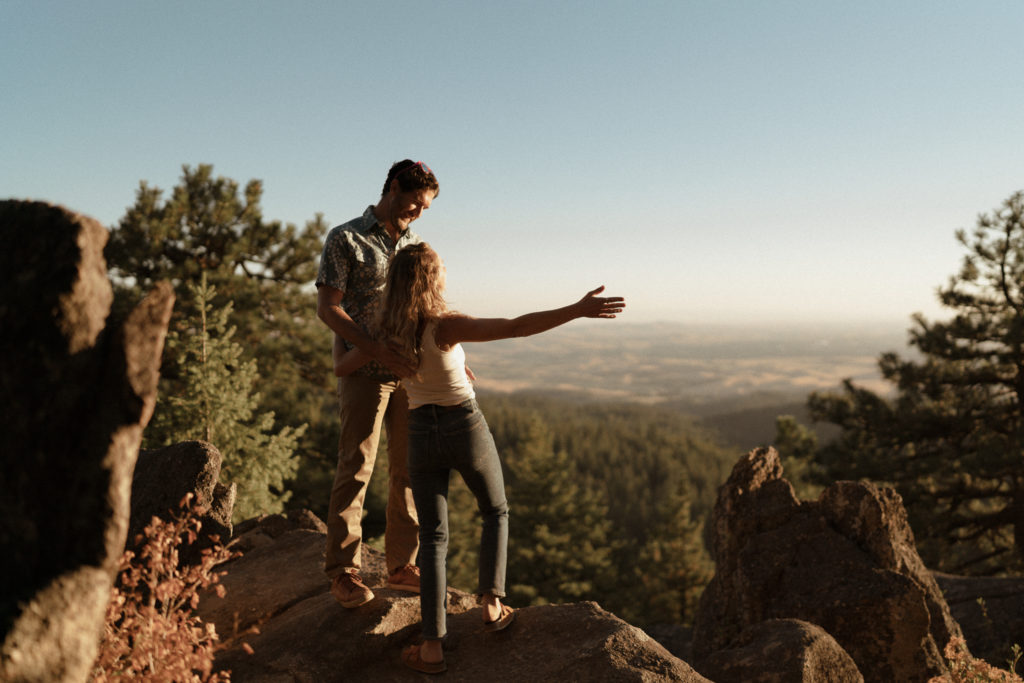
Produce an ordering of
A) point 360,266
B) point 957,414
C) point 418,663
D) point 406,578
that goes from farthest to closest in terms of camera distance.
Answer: point 957,414
point 406,578
point 360,266
point 418,663

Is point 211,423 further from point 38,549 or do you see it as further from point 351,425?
point 38,549

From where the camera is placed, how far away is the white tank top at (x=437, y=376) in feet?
12.1

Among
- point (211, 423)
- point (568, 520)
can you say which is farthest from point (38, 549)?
point (568, 520)

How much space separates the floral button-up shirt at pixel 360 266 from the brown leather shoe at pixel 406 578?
1.55m

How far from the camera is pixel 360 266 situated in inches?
166

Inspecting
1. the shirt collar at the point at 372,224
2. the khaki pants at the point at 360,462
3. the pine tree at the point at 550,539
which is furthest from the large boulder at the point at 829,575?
the pine tree at the point at 550,539

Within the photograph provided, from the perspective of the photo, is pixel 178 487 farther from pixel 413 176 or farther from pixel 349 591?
pixel 413 176

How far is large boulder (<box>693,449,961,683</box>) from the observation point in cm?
658

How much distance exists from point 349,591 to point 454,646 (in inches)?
34.3

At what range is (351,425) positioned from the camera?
14.3 feet

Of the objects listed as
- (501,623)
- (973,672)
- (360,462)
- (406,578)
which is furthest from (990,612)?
(360,462)

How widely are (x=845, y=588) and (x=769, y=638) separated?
6.57ft

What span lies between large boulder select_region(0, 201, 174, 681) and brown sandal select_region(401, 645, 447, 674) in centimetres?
229

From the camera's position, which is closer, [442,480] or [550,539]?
[442,480]
